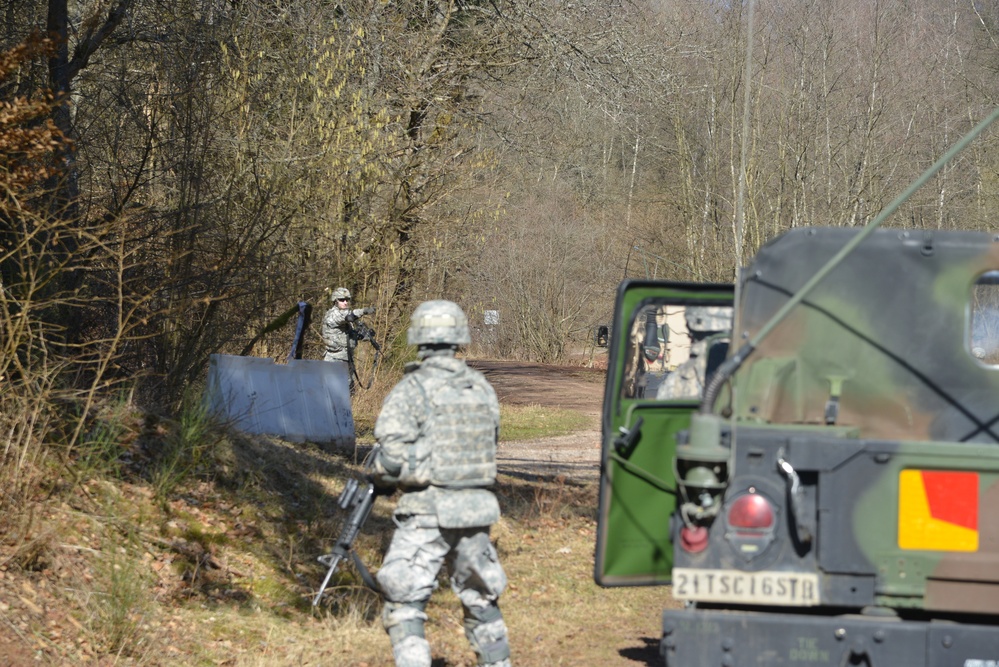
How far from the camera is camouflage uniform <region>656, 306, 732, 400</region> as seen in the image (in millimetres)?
6328

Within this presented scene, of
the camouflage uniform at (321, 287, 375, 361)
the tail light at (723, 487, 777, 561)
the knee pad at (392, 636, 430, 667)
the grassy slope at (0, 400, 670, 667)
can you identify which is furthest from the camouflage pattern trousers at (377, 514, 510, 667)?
the camouflage uniform at (321, 287, 375, 361)

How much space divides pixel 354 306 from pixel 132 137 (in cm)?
712

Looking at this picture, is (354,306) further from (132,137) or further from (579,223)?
(579,223)

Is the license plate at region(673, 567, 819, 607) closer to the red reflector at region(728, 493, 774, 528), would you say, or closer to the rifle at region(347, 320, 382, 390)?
the red reflector at region(728, 493, 774, 528)

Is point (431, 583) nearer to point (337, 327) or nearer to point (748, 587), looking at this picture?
point (748, 587)

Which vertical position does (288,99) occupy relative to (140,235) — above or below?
above

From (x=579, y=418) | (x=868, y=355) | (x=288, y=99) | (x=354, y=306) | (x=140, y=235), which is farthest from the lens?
(x=579, y=418)

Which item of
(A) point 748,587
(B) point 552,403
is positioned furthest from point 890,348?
(B) point 552,403

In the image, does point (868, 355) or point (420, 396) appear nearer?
point (868, 355)

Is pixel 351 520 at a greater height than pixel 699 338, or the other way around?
pixel 699 338

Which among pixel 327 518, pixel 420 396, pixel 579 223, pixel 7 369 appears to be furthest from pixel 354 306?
pixel 579 223

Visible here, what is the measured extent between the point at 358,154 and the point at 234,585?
27.9 feet

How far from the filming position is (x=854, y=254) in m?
5.26

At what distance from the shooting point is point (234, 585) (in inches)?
296
